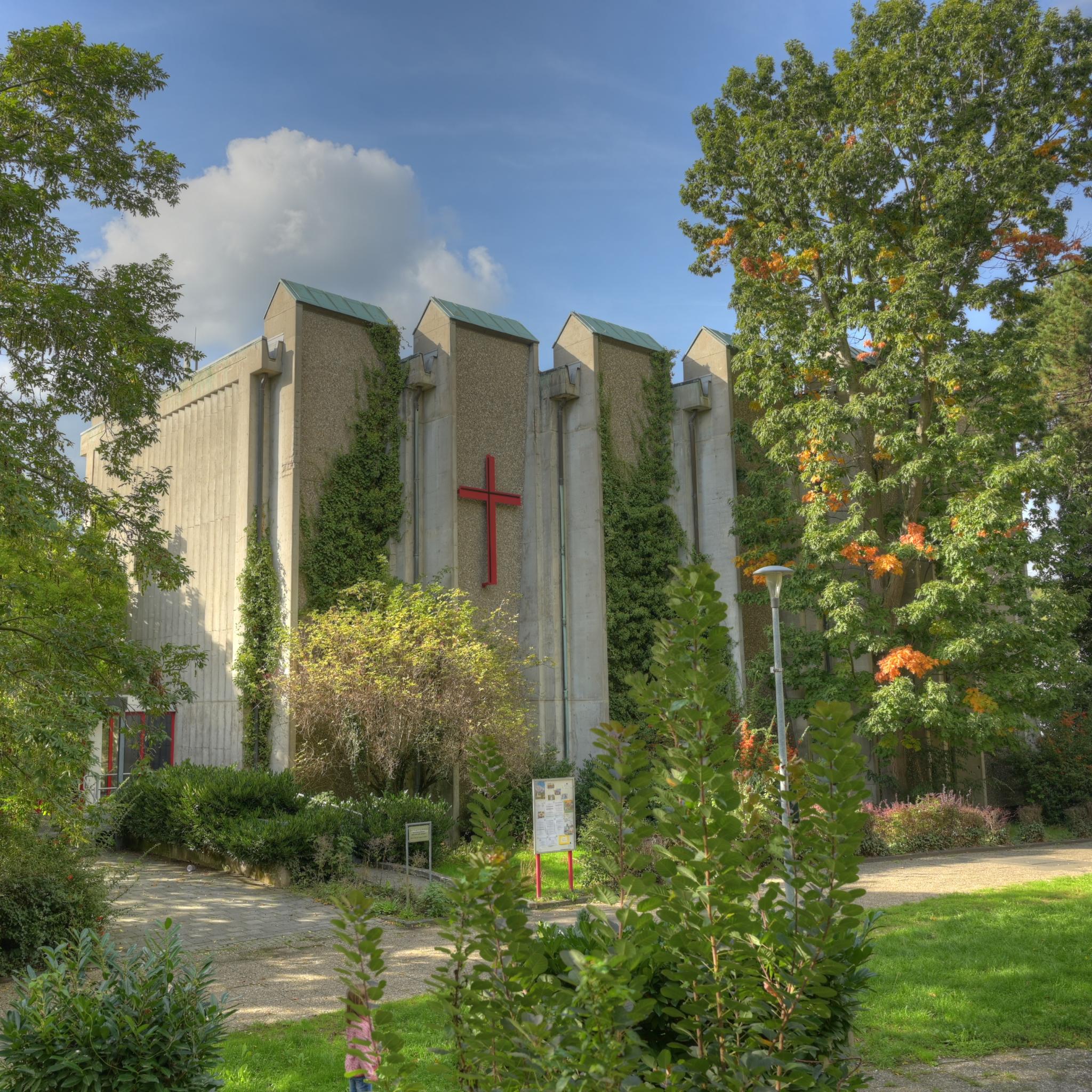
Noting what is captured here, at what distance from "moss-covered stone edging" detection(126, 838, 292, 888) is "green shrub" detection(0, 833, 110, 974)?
272 cm

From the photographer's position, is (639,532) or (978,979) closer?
(978,979)

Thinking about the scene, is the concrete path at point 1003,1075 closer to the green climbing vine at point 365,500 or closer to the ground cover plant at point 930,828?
the ground cover plant at point 930,828

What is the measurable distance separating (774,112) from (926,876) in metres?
15.1

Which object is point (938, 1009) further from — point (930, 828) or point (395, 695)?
point (930, 828)

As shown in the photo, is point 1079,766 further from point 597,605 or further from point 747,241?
point 747,241

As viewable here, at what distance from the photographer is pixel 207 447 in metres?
19.6

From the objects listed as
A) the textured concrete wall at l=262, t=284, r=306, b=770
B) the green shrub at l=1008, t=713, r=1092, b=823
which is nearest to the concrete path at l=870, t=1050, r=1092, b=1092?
the textured concrete wall at l=262, t=284, r=306, b=770

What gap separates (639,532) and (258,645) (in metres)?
8.74

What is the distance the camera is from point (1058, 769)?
21469mm

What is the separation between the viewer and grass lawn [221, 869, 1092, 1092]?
618cm

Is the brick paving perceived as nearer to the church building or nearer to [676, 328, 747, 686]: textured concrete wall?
the church building

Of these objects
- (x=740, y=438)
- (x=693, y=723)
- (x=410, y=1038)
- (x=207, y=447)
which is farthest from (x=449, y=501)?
(x=693, y=723)

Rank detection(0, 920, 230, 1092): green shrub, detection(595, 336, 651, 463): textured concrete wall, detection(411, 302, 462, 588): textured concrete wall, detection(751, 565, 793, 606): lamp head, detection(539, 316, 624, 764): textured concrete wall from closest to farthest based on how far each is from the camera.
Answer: detection(0, 920, 230, 1092): green shrub
detection(751, 565, 793, 606): lamp head
detection(411, 302, 462, 588): textured concrete wall
detection(539, 316, 624, 764): textured concrete wall
detection(595, 336, 651, 463): textured concrete wall

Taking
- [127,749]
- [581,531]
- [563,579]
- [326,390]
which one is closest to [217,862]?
[127,749]
